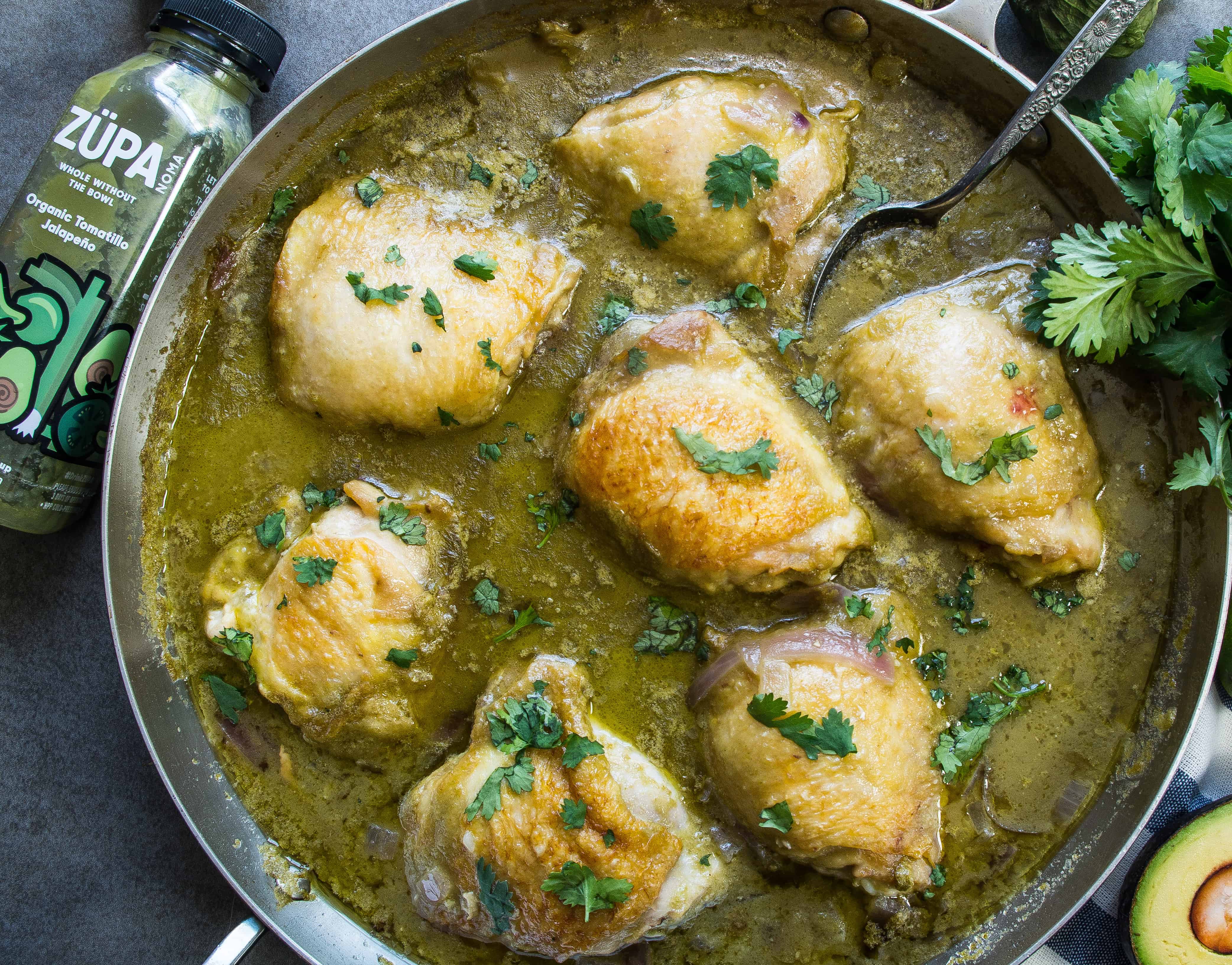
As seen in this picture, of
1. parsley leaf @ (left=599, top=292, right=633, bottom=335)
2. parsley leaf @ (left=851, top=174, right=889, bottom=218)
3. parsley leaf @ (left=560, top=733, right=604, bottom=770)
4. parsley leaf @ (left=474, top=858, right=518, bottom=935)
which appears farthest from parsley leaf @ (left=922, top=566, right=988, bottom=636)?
parsley leaf @ (left=474, top=858, right=518, bottom=935)

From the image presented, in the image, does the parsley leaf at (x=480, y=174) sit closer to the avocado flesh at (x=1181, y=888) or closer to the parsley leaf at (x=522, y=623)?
the parsley leaf at (x=522, y=623)

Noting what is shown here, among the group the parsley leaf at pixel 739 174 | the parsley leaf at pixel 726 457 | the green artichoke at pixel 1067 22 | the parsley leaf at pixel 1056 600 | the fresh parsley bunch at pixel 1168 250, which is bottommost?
the parsley leaf at pixel 726 457

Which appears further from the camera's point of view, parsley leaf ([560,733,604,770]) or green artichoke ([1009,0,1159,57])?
green artichoke ([1009,0,1159,57])

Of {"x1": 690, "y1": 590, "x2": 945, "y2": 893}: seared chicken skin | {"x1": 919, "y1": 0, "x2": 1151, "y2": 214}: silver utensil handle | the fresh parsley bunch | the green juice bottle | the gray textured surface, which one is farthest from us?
the gray textured surface

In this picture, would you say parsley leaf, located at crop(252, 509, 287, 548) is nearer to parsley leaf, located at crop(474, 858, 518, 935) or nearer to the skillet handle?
parsley leaf, located at crop(474, 858, 518, 935)

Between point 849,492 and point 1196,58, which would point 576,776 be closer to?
point 849,492

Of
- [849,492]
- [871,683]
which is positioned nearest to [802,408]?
[849,492]

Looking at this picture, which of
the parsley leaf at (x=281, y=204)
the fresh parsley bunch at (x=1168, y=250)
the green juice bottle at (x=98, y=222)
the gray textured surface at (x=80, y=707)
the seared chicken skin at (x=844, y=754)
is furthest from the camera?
the gray textured surface at (x=80, y=707)

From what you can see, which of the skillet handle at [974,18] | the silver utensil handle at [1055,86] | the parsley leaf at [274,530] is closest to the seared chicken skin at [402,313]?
the parsley leaf at [274,530]
